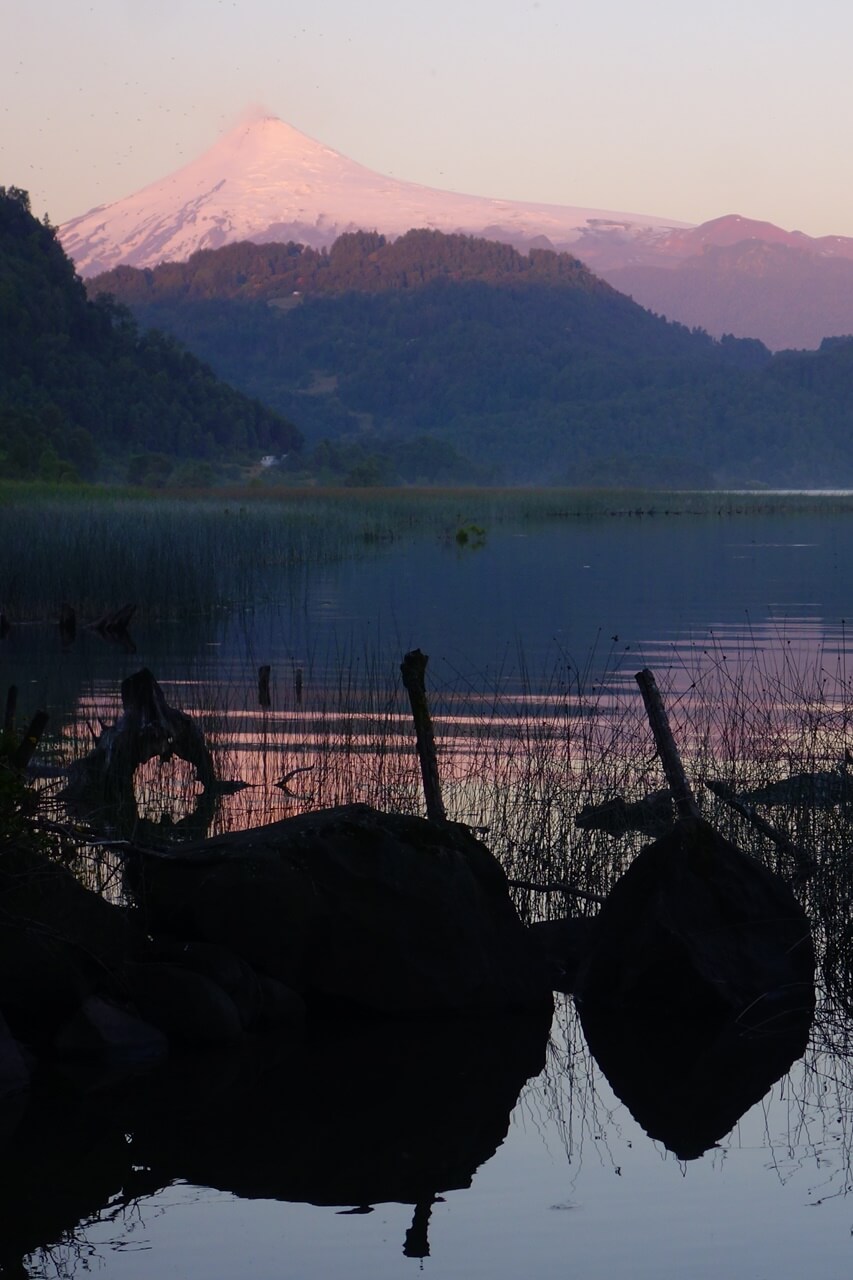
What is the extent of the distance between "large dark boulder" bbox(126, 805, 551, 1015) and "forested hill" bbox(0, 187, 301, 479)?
231 feet

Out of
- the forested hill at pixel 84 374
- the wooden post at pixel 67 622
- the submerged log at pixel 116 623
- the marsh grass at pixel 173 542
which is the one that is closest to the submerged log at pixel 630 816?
the submerged log at pixel 116 623

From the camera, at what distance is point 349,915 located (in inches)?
311

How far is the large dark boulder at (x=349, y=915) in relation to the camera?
791cm

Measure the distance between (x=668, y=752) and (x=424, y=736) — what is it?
135 cm

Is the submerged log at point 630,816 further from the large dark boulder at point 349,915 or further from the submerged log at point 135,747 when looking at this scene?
the submerged log at point 135,747

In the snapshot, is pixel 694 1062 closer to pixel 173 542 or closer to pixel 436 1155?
pixel 436 1155

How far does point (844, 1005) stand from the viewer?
8133mm

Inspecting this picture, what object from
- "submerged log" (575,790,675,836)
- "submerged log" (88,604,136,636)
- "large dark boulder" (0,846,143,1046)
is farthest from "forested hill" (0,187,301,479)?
"large dark boulder" (0,846,143,1046)

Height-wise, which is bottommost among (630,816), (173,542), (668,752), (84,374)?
(630,816)

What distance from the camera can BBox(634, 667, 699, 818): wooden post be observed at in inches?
358

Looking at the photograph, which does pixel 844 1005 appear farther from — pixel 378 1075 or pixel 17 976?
pixel 17 976

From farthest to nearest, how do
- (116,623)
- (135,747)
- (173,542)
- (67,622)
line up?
1. (173,542)
2. (67,622)
3. (116,623)
4. (135,747)

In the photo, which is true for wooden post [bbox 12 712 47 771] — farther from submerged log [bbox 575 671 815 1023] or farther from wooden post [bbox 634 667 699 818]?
wooden post [bbox 634 667 699 818]

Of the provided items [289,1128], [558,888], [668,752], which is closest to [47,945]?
[289,1128]
